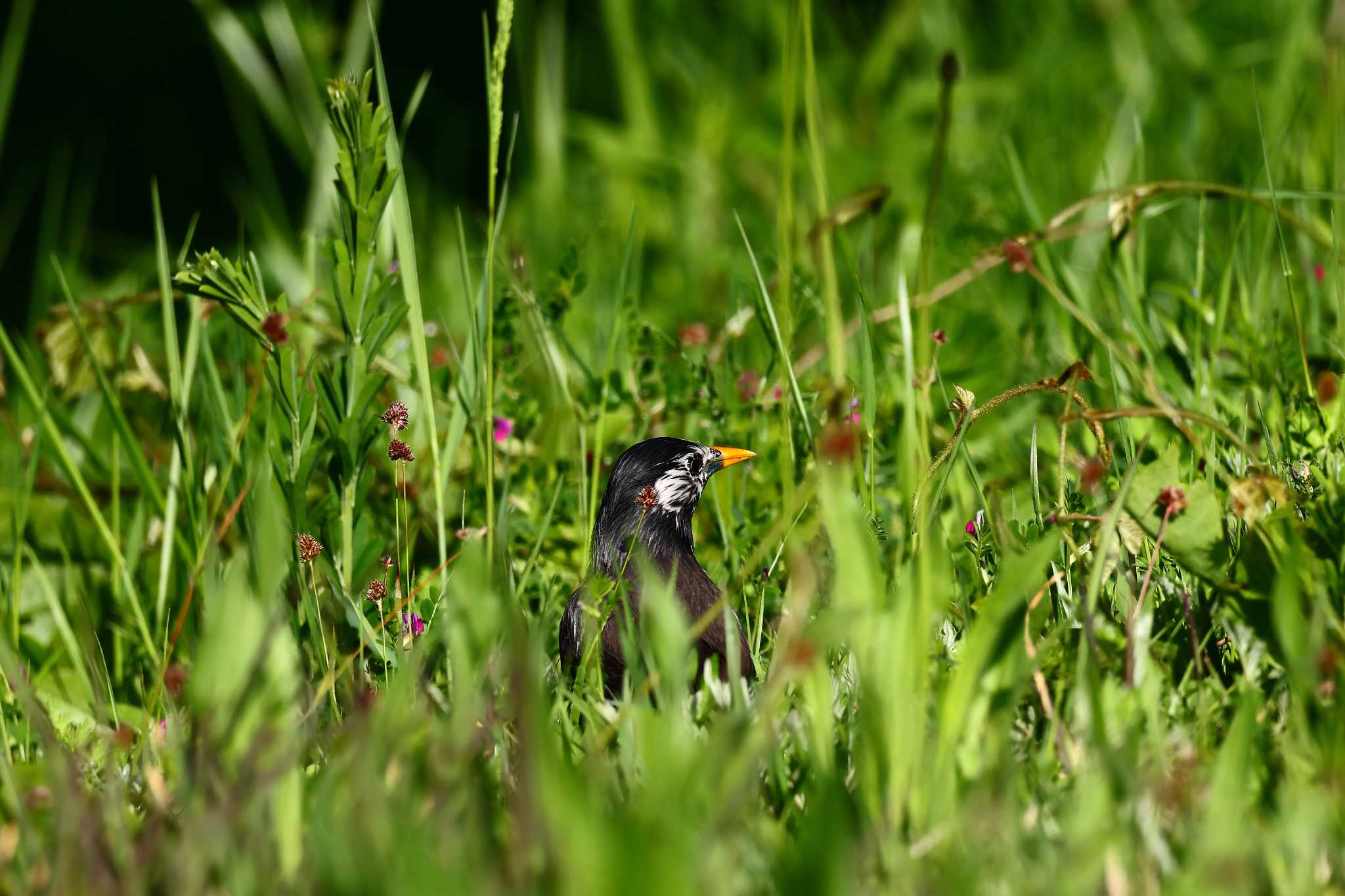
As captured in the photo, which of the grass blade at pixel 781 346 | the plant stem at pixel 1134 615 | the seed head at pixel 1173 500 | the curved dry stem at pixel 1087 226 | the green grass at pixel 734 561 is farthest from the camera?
the curved dry stem at pixel 1087 226

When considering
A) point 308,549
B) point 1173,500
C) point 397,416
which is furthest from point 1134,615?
point 308,549

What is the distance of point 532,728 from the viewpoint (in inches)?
49.6

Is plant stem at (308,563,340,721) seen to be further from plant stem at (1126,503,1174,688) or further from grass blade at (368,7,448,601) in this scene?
plant stem at (1126,503,1174,688)

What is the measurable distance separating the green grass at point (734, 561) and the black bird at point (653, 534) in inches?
3.9

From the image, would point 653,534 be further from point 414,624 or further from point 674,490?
point 414,624

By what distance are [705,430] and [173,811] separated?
1.77m

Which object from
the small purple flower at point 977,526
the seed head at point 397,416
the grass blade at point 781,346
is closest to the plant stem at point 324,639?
the seed head at point 397,416

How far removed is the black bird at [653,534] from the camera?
2297mm

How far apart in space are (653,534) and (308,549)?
705mm

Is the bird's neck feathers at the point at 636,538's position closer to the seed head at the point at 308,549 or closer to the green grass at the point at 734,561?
the green grass at the point at 734,561

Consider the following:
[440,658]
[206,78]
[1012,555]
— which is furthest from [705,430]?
[206,78]

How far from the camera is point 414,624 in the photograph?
2400 mm

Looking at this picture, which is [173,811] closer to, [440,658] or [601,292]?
Result: [440,658]

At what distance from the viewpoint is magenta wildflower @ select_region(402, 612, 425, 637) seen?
2277mm
